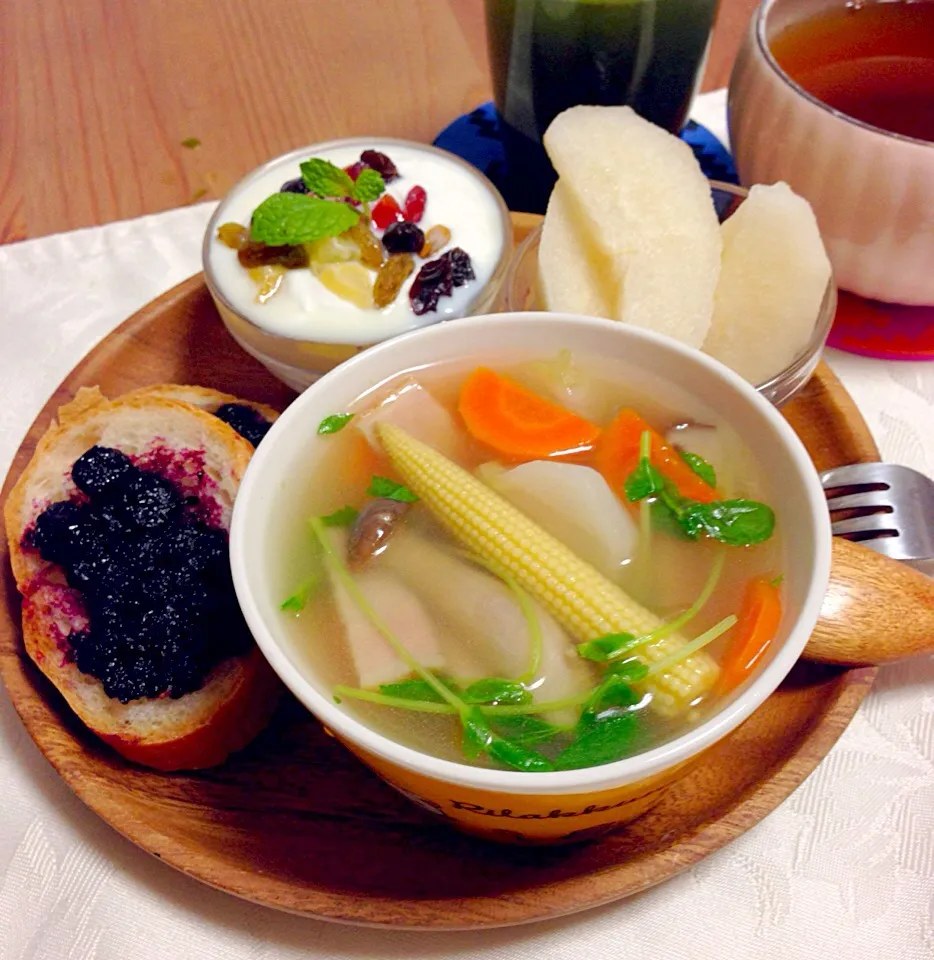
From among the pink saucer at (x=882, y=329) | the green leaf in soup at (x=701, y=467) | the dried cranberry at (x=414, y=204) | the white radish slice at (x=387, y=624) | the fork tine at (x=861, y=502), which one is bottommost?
the pink saucer at (x=882, y=329)

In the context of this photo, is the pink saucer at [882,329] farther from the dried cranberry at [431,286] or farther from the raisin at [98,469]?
the raisin at [98,469]

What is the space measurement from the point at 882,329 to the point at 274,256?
1106 mm

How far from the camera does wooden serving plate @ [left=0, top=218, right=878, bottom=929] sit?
945 millimetres

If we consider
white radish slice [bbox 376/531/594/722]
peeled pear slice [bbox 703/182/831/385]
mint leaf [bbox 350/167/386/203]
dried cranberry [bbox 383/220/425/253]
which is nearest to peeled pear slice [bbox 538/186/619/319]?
peeled pear slice [bbox 703/182/831/385]

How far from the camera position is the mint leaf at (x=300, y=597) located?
0.96 metres

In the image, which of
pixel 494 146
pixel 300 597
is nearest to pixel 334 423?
pixel 300 597

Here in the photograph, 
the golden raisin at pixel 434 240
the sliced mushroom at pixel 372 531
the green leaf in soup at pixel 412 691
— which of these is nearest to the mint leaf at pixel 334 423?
the sliced mushroom at pixel 372 531

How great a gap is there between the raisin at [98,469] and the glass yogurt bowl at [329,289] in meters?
0.33

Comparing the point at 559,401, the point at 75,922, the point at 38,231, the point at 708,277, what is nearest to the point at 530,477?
the point at 559,401

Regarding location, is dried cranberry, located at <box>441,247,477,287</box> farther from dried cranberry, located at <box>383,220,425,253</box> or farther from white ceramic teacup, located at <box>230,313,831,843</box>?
white ceramic teacup, located at <box>230,313,831,843</box>

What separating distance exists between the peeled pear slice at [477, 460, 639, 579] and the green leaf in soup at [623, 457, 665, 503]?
0.07ft

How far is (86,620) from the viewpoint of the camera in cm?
116

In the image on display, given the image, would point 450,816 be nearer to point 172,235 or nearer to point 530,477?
point 530,477

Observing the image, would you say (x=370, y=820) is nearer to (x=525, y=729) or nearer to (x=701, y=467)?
(x=525, y=729)
